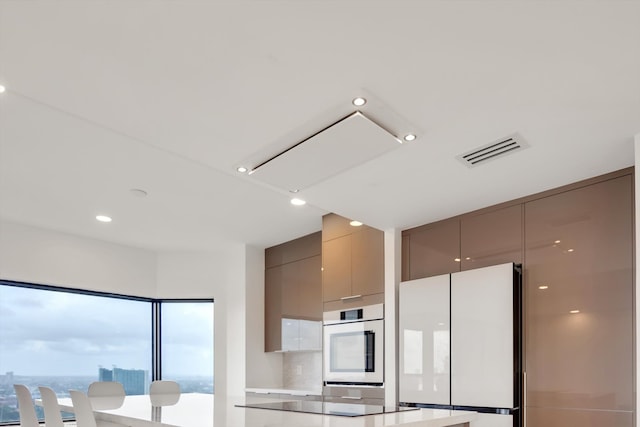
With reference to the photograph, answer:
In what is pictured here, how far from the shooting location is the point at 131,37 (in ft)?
6.44

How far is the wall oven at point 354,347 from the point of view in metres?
4.44

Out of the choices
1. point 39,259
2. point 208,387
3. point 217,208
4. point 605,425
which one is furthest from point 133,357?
point 605,425

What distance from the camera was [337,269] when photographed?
196 inches

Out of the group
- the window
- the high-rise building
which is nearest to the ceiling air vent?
the window

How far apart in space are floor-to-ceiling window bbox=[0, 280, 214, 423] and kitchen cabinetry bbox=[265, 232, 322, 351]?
1064mm

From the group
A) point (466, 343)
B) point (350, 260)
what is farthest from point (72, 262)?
point (466, 343)

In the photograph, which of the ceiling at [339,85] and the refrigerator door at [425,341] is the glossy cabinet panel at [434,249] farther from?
the ceiling at [339,85]

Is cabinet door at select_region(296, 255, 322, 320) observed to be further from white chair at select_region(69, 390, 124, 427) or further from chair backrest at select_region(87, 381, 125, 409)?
white chair at select_region(69, 390, 124, 427)

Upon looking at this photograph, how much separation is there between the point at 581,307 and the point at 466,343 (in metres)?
0.77

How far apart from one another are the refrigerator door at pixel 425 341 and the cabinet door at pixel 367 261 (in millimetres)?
366

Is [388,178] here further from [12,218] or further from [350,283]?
[12,218]

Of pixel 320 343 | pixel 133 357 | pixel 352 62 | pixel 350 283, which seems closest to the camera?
pixel 352 62

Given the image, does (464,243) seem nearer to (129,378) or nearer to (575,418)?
(575,418)

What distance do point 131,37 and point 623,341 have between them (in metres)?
2.80
